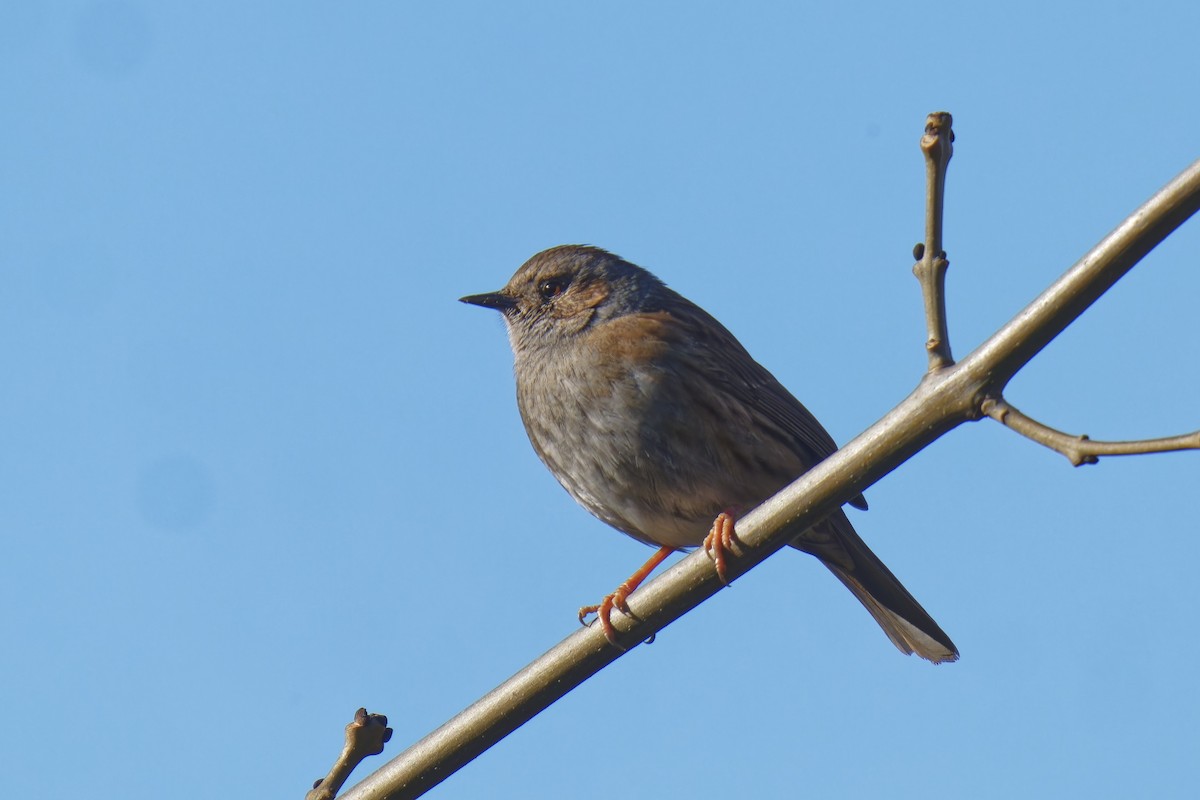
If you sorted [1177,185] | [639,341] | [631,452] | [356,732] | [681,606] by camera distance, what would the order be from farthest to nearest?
[639,341], [631,452], [681,606], [356,732], [1177,185]

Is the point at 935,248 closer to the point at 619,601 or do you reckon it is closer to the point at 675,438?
the point at 619,601

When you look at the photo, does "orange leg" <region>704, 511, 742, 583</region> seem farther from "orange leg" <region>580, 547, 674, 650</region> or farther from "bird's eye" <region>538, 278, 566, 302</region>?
"bird's eye" <region>538, 278, 566, 302</region>

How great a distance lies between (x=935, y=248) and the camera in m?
3.79

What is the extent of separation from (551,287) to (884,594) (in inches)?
106

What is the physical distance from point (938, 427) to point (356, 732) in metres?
1.85

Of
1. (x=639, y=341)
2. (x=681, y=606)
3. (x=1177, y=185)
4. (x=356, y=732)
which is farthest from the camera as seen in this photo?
(x=639, y=341)

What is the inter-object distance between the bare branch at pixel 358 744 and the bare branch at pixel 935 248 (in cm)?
187

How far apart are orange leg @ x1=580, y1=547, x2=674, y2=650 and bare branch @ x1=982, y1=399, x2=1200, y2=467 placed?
1274 mm

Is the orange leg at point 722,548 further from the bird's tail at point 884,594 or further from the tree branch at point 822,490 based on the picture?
the bird's tail at point 884,594

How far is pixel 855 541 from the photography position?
687cm

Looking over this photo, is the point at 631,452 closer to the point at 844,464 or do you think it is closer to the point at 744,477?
the point at 744,477

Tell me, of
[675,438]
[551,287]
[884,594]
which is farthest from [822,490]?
[551,287]

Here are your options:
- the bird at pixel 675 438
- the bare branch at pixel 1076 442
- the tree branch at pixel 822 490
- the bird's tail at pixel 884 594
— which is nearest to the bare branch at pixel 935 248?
the tree branch at pixel 822 490

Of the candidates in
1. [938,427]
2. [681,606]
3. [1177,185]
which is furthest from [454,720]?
[1177,185]
